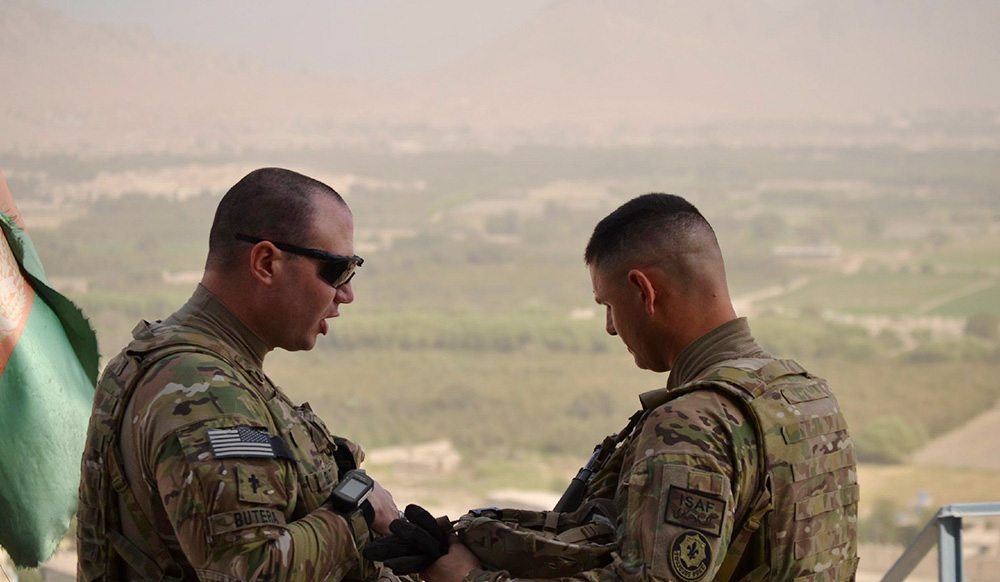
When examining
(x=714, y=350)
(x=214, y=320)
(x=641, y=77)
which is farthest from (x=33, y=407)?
(x=641, y=77)

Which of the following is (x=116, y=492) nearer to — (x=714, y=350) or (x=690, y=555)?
(x=690, y=555)

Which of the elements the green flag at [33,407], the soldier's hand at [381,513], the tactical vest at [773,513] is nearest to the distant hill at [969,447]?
the green flag at [33,407]

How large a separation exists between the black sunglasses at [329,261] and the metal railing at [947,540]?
2.13 m

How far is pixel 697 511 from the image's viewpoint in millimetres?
2066

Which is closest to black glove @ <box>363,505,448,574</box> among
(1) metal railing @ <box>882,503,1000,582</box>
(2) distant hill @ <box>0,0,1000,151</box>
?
(1) metal railing @ <box>882,503,1000,582</box>

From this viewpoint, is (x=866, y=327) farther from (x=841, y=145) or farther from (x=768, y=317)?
(x=841, y=145)

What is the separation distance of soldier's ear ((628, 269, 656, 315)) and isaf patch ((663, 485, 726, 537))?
1.68 ft

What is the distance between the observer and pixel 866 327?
243 ft

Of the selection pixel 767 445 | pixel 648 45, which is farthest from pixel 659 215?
pixel 648 45

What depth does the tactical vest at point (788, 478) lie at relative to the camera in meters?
2.20

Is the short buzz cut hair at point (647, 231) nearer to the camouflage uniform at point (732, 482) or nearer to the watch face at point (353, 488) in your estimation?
the camouflage uniform at point (732, 482)

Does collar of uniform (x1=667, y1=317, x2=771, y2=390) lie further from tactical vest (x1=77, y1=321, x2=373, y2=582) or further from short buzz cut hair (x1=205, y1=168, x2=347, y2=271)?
short buzz cut hair (x1=205, y1=168, x2=347, y2=271)

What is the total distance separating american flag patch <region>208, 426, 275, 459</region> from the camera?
221 centimetres

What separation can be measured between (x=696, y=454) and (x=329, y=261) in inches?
41.7
